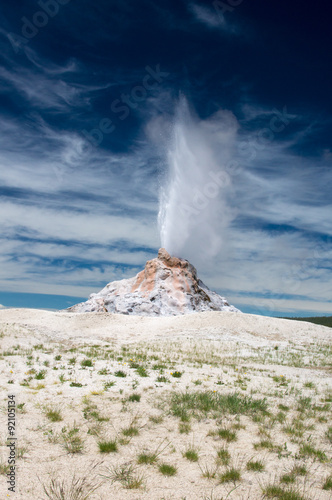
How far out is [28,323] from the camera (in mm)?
37000

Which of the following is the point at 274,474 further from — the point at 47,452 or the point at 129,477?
the point at 47,452

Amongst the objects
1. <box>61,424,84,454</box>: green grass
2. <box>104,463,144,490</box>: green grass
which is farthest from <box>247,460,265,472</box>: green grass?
<box>61,424,84,454</box>: green grass

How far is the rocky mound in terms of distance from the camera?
50.2m

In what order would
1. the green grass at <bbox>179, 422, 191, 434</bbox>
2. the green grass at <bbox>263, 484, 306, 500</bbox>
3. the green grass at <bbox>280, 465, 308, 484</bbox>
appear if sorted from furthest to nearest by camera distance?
the green grass at <bbox>179, 422, 191, 434</bbox> → the green grass at <bbox>280, 465, 308, 484</bbox> → the green grass at <bbox>263, 484, 306, 500</bbox>

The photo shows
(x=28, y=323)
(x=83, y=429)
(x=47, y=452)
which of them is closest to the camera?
(x=47, y=452)

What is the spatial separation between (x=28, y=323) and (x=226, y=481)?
118 feet

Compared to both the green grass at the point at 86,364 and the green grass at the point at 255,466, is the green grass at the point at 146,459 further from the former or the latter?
the green grass at the point at 86,364

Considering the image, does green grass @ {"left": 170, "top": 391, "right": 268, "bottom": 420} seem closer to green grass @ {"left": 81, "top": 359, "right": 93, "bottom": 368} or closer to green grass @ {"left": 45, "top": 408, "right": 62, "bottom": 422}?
green grass @ {"left": 45, "top": 408, "right": 62, "bottom": 422}

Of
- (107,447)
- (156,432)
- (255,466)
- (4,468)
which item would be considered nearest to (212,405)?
(156,432)

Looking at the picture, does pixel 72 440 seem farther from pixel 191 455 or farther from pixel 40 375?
pixel 40 375

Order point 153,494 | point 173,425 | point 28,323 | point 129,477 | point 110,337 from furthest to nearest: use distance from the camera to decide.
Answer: point 28,323 → point 110,337 → point 173,425 → point 129,477 → point 153,494

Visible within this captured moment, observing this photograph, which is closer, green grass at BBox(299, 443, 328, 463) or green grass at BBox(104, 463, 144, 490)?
green grass at BBox(104, 463, 144, 490)

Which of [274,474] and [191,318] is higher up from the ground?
[191,318]

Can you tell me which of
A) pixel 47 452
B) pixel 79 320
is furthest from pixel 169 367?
pixel 79 320
